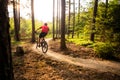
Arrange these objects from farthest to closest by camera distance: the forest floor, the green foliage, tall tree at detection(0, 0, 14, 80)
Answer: the green foliage → the forest floor → tall tree at detection(0, 0, 14, 80)

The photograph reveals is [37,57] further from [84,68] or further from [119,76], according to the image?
[119,76]

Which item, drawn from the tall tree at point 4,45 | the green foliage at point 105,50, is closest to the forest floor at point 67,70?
the green foliage at point 105,50

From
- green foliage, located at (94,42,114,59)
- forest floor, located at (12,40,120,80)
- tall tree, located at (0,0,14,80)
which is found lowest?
forest floor, located at (12,40,120,80)

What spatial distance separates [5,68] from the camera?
12.8ft

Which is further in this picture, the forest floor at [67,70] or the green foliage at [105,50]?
the green foliage at [105,50]

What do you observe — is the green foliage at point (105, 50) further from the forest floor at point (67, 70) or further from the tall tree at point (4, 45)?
the tall tree at point (4, 45)

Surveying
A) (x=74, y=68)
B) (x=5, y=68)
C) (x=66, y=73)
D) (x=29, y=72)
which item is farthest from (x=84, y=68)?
(x=5, y=68)

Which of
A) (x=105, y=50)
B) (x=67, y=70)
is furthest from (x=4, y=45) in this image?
(x=105, y=50)

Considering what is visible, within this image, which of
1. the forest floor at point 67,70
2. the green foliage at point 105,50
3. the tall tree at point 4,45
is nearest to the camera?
the tall tree at point 4,45

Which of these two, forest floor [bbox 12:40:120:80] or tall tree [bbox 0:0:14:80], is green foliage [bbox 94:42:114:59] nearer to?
forest floor [bbox 12:40:120:80]

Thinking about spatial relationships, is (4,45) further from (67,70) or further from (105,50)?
(105,50)

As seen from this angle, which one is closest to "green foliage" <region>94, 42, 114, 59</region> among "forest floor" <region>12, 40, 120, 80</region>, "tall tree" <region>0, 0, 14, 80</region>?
"forest floor" <region>12, 40, 120, 80</region>

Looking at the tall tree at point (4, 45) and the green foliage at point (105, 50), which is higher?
the tall tree at point (4, 45)

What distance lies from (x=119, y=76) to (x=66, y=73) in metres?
2.38
